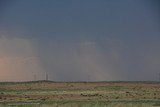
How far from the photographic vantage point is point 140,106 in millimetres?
59312

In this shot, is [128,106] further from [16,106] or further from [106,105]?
[16,106]

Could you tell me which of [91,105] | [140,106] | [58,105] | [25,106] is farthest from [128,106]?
[25,106]

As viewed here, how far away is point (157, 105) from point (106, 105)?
7740mm

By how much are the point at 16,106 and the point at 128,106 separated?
16.4 meters

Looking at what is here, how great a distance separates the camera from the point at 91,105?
A: 200 feet

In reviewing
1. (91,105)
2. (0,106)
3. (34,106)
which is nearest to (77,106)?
(91,105)

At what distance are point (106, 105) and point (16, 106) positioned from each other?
43.6 feet

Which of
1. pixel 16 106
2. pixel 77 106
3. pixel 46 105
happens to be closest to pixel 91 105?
pixel 77 106

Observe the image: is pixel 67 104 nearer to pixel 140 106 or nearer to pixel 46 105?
pixel 46 105

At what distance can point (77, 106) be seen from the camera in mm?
60219

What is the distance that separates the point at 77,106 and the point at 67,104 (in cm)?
238

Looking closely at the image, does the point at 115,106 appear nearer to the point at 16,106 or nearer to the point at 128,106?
the point at 128,106

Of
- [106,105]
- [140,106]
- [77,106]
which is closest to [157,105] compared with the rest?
[140,106]

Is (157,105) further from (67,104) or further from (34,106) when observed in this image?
(34,106)
